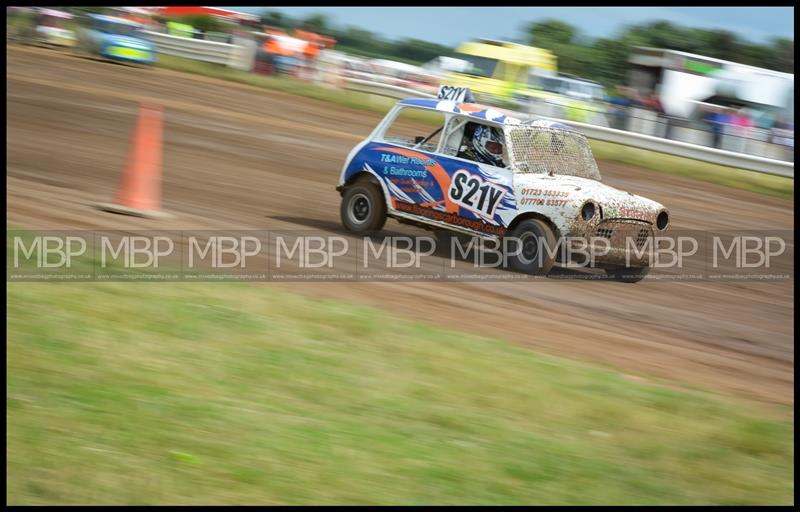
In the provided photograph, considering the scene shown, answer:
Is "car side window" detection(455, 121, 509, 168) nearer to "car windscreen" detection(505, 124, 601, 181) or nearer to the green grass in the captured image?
"car windscreen" detection(505, 124, 601, 181)

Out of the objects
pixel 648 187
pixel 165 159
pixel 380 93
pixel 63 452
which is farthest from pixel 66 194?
pixel 380 93

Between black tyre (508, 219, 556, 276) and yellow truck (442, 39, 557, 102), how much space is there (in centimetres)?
1868

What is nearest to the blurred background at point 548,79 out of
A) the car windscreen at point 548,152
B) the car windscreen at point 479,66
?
the car windscreen at point 479,66

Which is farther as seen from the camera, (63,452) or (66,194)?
(66,194)

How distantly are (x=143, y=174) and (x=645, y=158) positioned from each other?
1552 centimetres

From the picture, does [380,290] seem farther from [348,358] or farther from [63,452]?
[63,452]

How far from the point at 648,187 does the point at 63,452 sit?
1673 centimetres

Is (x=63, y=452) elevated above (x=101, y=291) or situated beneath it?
situated beneath

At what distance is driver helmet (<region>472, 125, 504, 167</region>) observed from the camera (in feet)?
33.1

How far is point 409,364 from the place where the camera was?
20.3 ft

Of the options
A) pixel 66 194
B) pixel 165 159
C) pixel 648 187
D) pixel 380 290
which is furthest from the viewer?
pixel 648 187

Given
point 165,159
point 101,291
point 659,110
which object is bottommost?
point 101,291

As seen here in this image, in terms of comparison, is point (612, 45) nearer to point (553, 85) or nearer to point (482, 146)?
point (553, 85)

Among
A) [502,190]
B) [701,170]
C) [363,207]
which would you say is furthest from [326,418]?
[701,170]
